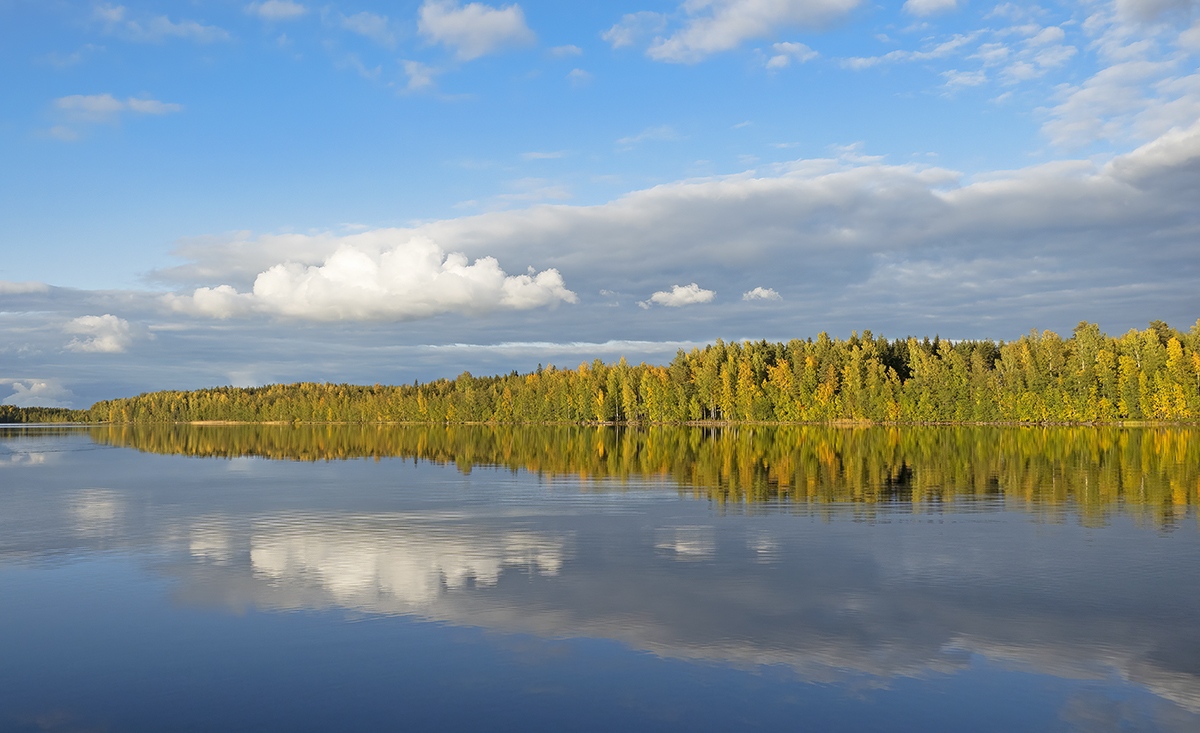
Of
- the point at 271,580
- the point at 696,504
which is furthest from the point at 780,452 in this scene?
the point at 271,580

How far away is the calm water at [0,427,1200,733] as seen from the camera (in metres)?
16.2

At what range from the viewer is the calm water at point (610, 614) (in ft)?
53.2

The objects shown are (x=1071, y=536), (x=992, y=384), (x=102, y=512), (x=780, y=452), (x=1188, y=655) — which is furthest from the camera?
(x=992, y=384)

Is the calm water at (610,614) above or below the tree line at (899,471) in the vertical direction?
above

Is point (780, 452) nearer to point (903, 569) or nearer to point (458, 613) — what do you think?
point (903, 569)

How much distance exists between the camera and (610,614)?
22.5 meters

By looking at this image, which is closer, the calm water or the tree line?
the calm water

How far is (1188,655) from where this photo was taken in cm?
1869

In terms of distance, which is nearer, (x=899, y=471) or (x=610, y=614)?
(x=610, y=614)

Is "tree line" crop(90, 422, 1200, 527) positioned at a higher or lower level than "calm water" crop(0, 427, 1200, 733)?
lower

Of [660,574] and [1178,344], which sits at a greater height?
[1178,344]

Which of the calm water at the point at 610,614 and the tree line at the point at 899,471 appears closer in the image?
the calm water at the point at 610,614

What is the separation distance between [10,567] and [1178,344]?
192m

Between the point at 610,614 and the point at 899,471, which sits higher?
the point at 610,614
